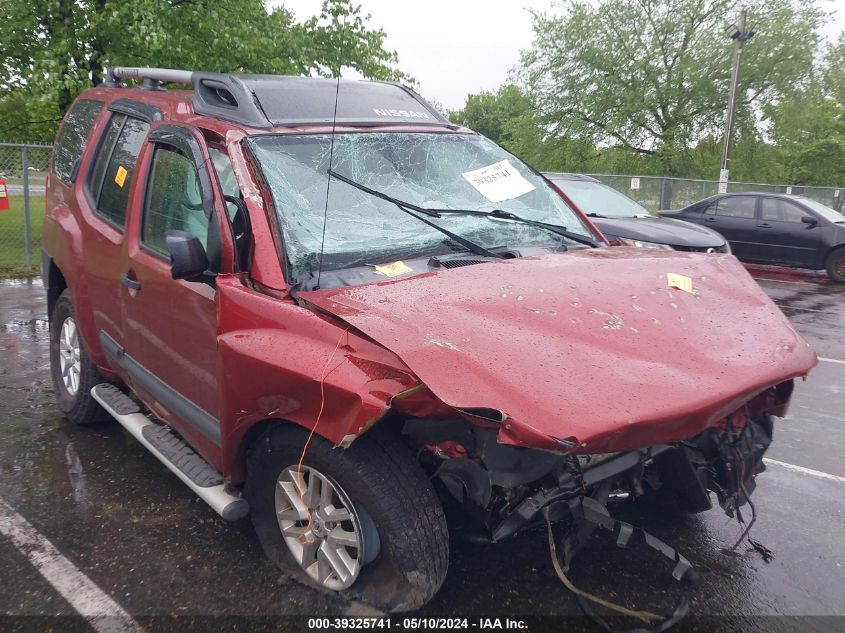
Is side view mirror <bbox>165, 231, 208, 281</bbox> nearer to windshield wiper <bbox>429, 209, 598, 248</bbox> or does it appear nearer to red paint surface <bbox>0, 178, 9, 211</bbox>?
windshield wiper <bbox>429, 209, 598, 248</bbox>

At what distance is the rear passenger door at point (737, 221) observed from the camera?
13.3 meters

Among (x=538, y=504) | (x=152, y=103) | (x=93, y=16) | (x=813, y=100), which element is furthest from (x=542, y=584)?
(x=813, y=100)

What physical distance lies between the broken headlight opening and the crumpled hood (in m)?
0.29

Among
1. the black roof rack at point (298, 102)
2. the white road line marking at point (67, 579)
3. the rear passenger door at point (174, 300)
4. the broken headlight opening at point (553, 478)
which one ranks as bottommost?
the white road line marking at point (67, 579)

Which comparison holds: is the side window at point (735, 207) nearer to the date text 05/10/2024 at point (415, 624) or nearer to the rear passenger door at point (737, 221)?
the rear passenger door at point (737, 221)

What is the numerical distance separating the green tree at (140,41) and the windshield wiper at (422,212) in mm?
8190

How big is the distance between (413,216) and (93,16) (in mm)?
10221

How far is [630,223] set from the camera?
30.8 feet

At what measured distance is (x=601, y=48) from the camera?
2758 cm

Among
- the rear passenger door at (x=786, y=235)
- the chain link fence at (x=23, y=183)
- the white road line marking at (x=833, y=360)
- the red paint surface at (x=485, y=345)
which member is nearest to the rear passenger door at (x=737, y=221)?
the rear passenger door at (x=786, y=235)

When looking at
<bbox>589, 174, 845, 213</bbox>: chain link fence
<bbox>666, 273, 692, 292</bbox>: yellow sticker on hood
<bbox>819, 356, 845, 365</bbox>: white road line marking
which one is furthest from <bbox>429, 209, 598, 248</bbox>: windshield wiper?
<bbox>589, 174, 845, 213</bbox>: chain link fence

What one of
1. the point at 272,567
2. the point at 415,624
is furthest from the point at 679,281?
the point at 272,567

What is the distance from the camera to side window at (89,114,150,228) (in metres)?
3.82

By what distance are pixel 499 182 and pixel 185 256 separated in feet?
5.61
